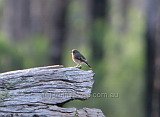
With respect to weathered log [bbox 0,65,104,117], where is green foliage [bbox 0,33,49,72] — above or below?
below

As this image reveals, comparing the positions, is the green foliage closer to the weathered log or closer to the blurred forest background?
the blurred forest background

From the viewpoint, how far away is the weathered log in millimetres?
6434

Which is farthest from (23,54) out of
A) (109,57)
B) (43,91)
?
(43,91)

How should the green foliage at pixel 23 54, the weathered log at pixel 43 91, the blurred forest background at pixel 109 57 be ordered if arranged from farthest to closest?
the blurred forest background at pixel 109 57, the green foliage at pixel 23 54, the weathered log at pixel 43 91

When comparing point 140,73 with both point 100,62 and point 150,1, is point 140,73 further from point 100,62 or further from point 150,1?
point 150,1

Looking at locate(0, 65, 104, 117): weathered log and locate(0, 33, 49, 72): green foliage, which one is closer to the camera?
locate(0, 65, 104, 117): weathered log

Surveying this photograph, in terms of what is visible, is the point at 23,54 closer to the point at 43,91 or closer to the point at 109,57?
the point at 109,57

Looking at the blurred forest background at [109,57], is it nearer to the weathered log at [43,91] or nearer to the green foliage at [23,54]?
the green foliage at [23,54]

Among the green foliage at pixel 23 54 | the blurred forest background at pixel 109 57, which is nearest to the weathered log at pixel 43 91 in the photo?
the green foliage at pixel 23 54

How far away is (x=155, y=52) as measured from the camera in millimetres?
16969

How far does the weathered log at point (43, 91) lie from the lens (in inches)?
253

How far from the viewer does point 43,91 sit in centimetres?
659

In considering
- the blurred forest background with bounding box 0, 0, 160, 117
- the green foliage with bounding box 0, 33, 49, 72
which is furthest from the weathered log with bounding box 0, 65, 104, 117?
the blurred forest background with bounding box 0, 0, 160, 117

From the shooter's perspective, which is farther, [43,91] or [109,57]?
[109,57]
